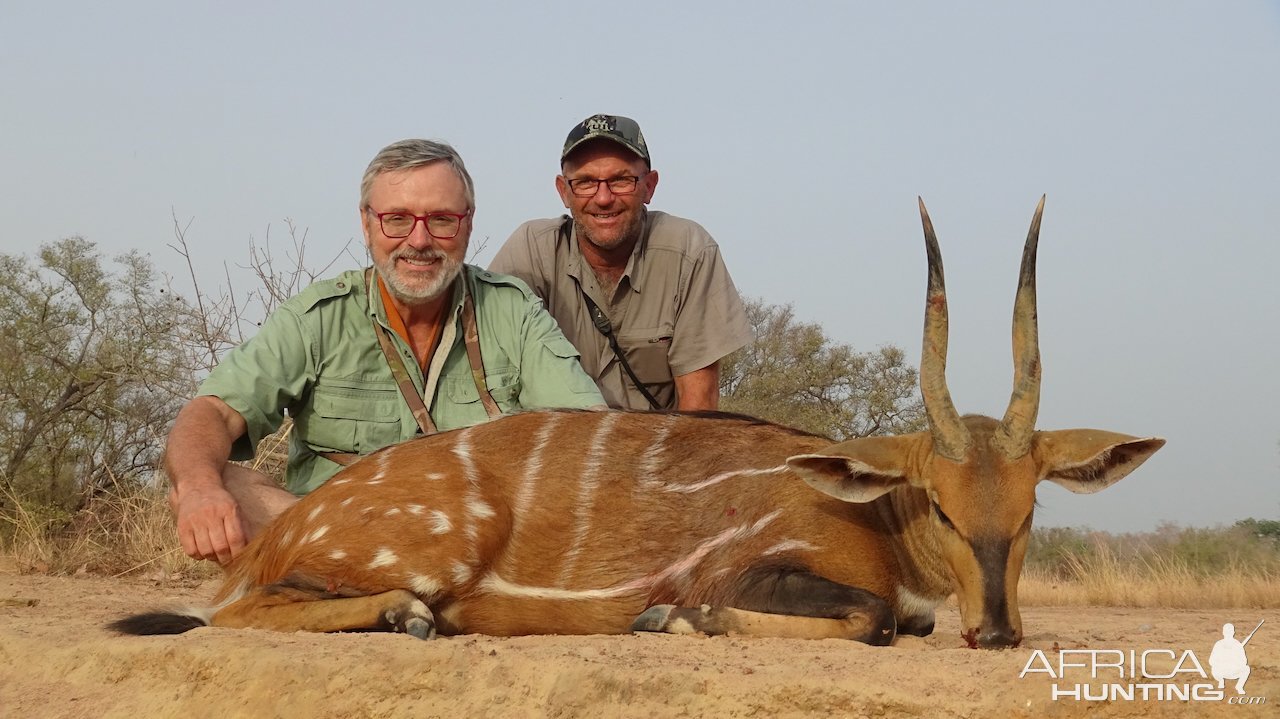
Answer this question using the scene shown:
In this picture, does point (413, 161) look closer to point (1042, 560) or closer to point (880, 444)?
point (880, 444)

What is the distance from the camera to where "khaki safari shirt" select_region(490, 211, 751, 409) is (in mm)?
8344

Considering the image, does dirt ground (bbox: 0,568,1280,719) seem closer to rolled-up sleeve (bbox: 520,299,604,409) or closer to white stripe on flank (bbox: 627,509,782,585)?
white stripe on flank (bbox: 627,509,782,585)

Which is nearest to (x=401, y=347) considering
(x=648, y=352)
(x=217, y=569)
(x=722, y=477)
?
(x=722, y=477)

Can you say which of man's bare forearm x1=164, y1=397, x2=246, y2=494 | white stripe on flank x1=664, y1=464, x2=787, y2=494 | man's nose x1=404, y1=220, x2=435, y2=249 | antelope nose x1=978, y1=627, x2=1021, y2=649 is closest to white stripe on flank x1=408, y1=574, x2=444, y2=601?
white stripe on flank x1=664, y1=464, x2=787, y2=494

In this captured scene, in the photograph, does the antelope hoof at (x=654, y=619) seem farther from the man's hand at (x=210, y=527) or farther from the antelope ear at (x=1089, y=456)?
the man's hand at (x=210, y=527)

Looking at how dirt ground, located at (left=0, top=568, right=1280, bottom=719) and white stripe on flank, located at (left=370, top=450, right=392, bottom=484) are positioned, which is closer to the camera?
dirt ground, located at (left=0, top=568, right=1280, bottom=719)

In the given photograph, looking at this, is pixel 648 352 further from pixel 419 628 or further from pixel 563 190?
pixel 419 628

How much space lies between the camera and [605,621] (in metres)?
5.05

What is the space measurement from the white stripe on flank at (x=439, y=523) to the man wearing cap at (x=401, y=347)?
55.4 inches

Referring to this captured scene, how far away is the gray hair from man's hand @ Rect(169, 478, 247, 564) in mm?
2020

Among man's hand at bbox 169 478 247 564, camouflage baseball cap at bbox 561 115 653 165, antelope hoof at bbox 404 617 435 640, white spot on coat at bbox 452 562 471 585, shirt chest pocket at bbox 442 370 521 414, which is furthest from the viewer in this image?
camouflage baseball cap at bbox 561 115 653 165

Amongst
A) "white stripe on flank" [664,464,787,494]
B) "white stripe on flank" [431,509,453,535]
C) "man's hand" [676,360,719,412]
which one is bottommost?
"white stripe on flank" [431,509,453,535]

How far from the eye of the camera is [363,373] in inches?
257

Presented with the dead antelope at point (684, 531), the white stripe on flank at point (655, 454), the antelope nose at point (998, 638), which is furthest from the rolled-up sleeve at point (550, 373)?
the antelope nose at point (998, 638)
